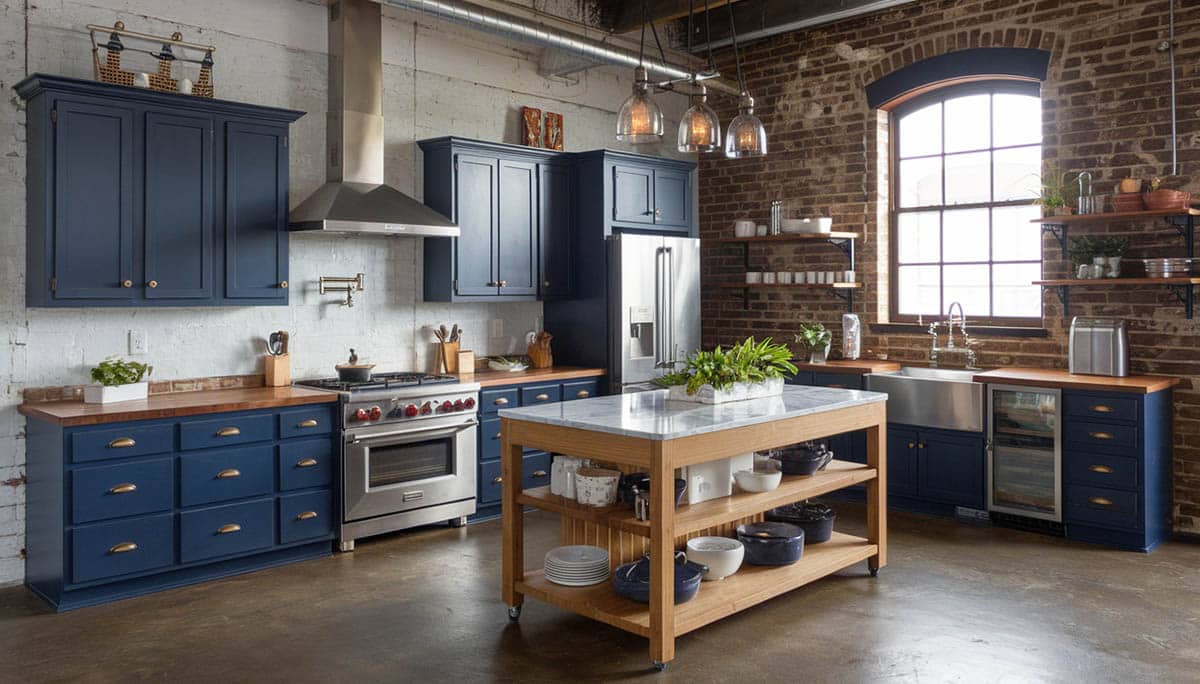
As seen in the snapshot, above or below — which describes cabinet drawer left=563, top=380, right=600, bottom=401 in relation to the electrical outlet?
below

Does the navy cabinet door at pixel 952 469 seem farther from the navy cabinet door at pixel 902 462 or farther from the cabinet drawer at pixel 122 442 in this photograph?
the cabinet drawer at pixel 122 442

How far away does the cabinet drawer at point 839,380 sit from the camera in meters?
7.20

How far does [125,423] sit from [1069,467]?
18.3 feet

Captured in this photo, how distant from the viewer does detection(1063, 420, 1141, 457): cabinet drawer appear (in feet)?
19.0

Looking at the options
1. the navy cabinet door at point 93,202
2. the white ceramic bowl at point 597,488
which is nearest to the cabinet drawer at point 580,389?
the white ceramic bowl at point 597,488

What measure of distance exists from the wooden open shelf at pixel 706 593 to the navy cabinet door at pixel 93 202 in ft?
9.38

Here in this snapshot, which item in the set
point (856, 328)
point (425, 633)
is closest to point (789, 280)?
point (856, 328)

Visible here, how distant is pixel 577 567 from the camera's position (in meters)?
4.50

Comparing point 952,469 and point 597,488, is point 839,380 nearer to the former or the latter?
point 952,469

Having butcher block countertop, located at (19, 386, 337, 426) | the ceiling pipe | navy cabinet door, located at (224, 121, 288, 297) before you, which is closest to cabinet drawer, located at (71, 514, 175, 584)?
butcher block countertop, located at (19, 386, 337, 426)

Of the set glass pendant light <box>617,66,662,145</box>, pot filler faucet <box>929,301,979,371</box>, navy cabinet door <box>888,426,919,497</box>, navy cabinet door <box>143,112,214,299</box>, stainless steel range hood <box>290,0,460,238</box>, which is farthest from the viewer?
pot filler faucet <box>929,301,979,371</box>

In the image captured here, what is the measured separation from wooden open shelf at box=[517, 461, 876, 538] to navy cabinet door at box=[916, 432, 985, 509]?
1780 millimetres

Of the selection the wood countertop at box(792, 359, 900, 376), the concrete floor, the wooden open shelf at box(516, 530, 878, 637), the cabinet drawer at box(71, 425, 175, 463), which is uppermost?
the wood countertop at box(792, 359, 900, 376)

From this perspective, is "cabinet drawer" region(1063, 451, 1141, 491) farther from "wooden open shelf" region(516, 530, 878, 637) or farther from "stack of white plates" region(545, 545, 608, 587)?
"stack of white plates" region(545, 545, 608, 587)
